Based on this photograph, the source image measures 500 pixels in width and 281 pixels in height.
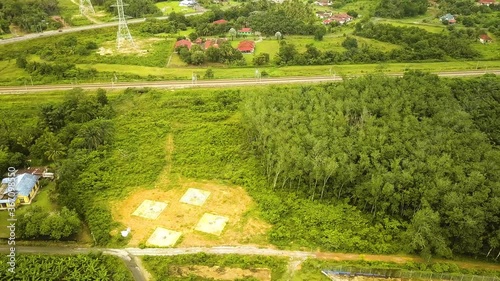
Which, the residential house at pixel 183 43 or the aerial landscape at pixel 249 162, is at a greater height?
the residential house at pixel 183 43

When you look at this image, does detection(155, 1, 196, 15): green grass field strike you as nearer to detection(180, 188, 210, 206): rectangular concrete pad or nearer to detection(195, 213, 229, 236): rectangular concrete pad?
detection(180, 188, 210, 206): rectangular concrete pad

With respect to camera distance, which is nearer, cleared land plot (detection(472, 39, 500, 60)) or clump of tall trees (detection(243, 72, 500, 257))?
clump of tall trees (detection(243, 72, 500, 257))

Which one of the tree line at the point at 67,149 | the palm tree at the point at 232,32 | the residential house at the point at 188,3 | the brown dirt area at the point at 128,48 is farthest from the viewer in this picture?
the residential house at the point at 188,3

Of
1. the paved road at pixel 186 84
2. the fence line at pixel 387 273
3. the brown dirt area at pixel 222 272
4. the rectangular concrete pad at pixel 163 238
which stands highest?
the paved road at pixel 186 84

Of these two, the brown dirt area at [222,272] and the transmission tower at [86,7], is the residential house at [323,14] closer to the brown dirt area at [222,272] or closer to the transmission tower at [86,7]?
the transmission tower at [86,7]

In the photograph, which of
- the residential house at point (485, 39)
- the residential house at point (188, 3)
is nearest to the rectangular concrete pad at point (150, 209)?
the residential house at point (485, 39)

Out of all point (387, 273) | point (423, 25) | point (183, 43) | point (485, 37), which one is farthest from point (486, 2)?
point (387, 273)

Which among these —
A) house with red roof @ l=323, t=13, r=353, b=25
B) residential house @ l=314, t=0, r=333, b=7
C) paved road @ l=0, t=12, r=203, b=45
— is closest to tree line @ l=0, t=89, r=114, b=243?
paved road @ l=0, t=12, r=203, b=45
